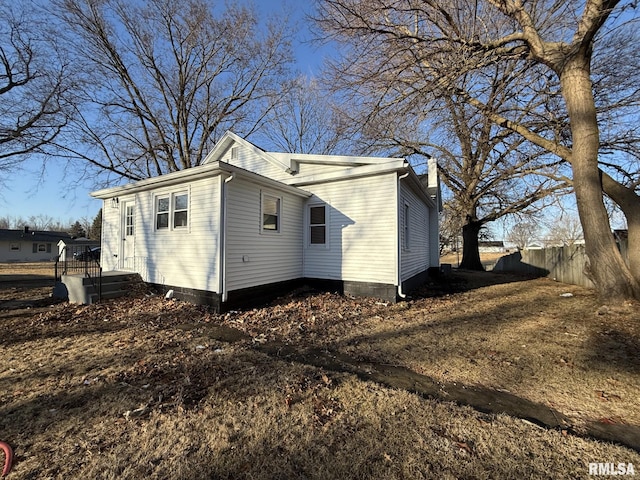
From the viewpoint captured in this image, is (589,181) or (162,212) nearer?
(589,181)

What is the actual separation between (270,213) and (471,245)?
16.3 m

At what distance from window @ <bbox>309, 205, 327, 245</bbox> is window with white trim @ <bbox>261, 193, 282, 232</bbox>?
134 cm

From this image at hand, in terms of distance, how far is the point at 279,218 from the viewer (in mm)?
8570

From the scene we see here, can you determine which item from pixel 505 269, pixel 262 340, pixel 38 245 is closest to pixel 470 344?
pixel 262 340

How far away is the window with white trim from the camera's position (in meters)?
8.12

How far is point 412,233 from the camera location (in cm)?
1035

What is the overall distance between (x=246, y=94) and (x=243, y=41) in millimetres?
3014

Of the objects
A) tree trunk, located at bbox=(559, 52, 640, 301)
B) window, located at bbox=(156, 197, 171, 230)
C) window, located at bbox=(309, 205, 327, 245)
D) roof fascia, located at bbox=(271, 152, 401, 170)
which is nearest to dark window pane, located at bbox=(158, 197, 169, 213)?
window, located at bbox=(156, 197, 171, 230)

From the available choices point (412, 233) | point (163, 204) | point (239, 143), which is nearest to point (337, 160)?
point (412, 233)

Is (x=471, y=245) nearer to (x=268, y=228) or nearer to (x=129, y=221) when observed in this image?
(x=268, y=228)

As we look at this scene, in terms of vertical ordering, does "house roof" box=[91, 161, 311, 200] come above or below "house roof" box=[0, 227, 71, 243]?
above

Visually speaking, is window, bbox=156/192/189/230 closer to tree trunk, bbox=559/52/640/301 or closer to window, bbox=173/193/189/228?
window, bbox=173/193/189/228

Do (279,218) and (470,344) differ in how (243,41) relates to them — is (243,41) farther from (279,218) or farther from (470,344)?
(470,344)

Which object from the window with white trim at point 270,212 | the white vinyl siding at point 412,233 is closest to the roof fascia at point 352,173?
the white vinyl siding at point 412,233
